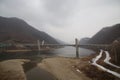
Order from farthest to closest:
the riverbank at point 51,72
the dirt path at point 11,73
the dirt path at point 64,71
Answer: the dirt path at point 64,71 < the riverbank at point 51,72 < the dirt path at point 11,73

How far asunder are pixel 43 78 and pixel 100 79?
8.70 meters

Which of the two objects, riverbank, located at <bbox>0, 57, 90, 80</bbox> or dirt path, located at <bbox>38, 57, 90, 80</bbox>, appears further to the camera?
dirt path, located at <bbox>38, 57, 90, 80</bbox>

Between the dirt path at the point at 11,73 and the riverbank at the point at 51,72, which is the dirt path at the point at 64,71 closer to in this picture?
the riverbank at the point at 51,72

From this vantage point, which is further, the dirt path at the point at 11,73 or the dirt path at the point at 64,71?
the dirt path at the point at 64,71

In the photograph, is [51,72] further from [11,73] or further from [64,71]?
[11,73]

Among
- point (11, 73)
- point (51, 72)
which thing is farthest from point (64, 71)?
point (11, 73)

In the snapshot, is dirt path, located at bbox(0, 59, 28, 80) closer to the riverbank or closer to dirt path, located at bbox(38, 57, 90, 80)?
the riverbank

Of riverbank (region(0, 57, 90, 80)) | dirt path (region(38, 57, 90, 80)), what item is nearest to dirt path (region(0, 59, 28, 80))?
riverbank (region(0, 57, 90, 80))

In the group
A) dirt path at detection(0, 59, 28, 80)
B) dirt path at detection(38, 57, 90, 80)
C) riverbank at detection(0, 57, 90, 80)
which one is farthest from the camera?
dirt path at detection(38, 57, 90, 80)

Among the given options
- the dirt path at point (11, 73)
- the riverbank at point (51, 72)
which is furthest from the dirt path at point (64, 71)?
the dirt path at point (11, 73)

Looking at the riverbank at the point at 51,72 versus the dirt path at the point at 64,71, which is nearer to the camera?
the riverbank at the point at 51,72

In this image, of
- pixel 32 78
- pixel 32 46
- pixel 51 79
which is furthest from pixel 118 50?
pixel 32 46

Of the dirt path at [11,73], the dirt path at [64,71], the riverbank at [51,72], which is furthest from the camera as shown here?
the dirt path at [64,71]

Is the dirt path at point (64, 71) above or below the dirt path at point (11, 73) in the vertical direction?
below
